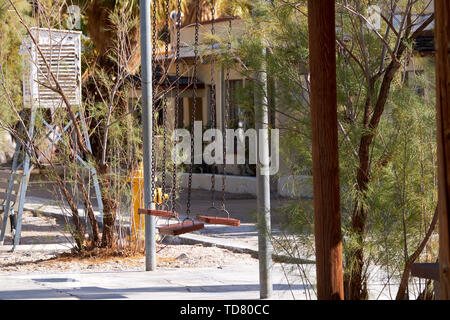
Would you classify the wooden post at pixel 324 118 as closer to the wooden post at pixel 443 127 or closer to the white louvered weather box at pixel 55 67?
the wooden post at pixel 443 127

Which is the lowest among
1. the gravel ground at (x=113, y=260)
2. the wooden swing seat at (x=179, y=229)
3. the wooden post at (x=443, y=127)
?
the gravel ground at (x=113, y=260)

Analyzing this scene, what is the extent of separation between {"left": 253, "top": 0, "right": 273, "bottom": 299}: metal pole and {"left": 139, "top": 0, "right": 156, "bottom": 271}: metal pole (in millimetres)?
2030

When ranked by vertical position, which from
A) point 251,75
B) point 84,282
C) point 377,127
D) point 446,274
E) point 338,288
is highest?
point 251,75

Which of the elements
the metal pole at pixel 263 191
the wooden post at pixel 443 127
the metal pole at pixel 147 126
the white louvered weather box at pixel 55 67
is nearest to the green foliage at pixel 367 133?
the metal pole at pixel 263 191

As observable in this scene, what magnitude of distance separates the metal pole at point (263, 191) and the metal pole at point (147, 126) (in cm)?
203

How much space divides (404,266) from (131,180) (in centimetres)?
537

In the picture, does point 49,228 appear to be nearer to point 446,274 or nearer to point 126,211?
point 126,211

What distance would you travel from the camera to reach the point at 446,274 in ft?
11.0

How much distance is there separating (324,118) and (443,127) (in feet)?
5.25

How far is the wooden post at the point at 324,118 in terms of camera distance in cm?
484

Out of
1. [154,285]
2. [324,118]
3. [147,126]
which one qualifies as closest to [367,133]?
[324,118]

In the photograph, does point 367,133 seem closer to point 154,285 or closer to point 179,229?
point 179,229

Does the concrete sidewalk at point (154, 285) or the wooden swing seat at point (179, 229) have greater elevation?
the wooden swing seat at point (179, 229)

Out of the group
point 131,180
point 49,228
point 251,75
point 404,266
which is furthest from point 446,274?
point 49,228
